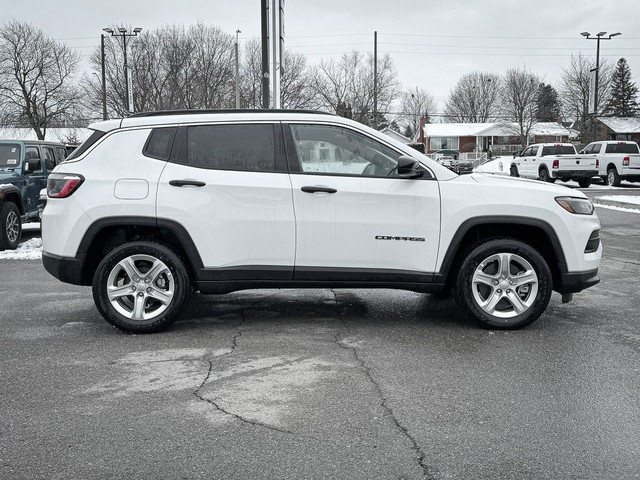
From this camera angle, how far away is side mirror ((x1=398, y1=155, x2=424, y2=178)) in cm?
→ 538

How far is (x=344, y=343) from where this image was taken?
535 centimetres

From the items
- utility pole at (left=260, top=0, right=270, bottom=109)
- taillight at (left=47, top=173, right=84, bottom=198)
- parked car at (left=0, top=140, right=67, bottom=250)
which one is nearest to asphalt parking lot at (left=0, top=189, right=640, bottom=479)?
taillight at (left=47, top=173, right=84, bottom=198)

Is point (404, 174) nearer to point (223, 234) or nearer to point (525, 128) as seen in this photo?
point (223, 234)

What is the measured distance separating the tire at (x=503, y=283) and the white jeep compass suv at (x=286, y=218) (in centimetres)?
1

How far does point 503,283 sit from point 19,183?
888cm

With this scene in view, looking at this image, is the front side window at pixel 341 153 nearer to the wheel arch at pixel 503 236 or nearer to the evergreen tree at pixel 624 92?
the wheel arch at pixel 503 236

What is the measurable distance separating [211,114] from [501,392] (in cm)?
331

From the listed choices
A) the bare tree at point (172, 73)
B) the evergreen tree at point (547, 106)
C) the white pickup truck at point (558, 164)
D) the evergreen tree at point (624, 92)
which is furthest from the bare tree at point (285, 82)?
the evergreen tree at point (624, 92)

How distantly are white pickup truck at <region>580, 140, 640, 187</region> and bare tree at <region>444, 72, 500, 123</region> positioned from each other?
66862mm

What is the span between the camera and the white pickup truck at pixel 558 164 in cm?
2756

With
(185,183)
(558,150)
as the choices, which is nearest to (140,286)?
(185,183)

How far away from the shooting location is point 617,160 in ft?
89.7

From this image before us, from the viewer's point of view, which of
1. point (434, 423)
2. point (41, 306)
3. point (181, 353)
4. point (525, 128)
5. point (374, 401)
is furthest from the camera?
point (525, 128)

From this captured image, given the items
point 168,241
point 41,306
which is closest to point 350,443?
point 168,241
